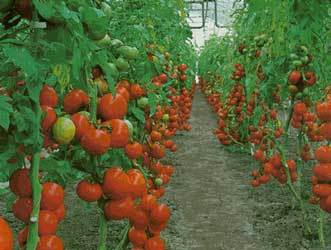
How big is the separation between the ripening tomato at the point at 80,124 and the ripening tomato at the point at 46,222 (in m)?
0.23

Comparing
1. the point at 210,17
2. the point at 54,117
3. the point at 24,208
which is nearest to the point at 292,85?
the point at 54,117

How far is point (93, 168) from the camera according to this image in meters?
1.44

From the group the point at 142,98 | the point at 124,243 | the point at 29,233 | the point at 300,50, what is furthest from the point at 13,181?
the point at 300,50

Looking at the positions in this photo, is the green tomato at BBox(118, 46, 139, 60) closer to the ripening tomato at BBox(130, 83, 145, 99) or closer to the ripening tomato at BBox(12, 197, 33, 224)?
the ripening tomato at BBox(130, 83, 145, 99)

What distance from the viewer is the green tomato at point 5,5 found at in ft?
3.73

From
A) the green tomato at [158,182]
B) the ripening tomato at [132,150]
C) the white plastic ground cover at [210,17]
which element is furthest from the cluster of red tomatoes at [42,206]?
the white plastic ground cover at [210,17]

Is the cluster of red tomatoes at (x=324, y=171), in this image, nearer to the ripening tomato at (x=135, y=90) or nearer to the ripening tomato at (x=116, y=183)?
the ripening tomato at (x=135, y=90)

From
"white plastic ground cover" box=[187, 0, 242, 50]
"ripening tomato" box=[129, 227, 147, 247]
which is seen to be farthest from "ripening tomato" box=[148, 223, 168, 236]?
"white plastic ground cover" box=[187, 0, 242, 50]

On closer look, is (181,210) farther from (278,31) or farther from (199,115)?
(199,115)

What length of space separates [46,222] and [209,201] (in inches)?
171

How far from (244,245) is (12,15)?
3.30 m

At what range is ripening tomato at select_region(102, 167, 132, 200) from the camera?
4.62ft

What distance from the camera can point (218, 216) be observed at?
4.92m

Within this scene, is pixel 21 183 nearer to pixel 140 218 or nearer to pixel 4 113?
pixel 4 113
